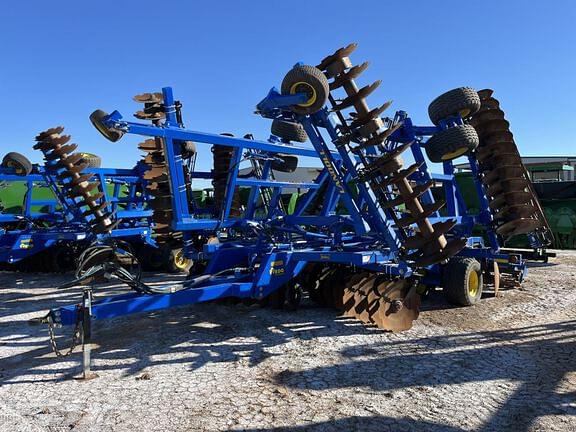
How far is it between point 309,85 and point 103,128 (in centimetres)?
227

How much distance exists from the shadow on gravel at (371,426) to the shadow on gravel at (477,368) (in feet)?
1.06

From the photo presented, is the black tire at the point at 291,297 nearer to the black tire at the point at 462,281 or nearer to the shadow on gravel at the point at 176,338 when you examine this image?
the shadow on gravel at the point at 176,338

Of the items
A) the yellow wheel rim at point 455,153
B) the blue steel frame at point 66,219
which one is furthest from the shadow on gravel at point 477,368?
the blue steel frame at point 66,219

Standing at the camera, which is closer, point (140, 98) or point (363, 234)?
point (363, 234)

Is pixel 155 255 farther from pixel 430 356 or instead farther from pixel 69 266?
pixel 430 356

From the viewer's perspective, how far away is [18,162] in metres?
9.48

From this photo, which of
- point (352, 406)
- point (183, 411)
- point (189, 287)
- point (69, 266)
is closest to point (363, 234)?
point (189, 287)

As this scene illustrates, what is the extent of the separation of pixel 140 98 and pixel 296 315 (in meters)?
4.04

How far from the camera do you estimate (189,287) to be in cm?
467

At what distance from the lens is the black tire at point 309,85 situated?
461 centimetres

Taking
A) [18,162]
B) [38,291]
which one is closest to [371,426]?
[38,291]

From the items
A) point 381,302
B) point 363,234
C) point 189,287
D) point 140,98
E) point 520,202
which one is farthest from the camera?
point 140,98

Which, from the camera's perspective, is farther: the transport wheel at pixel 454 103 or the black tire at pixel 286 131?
the black tire at pixel 286 131

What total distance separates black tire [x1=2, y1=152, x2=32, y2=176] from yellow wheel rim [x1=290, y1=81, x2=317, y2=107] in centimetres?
707
